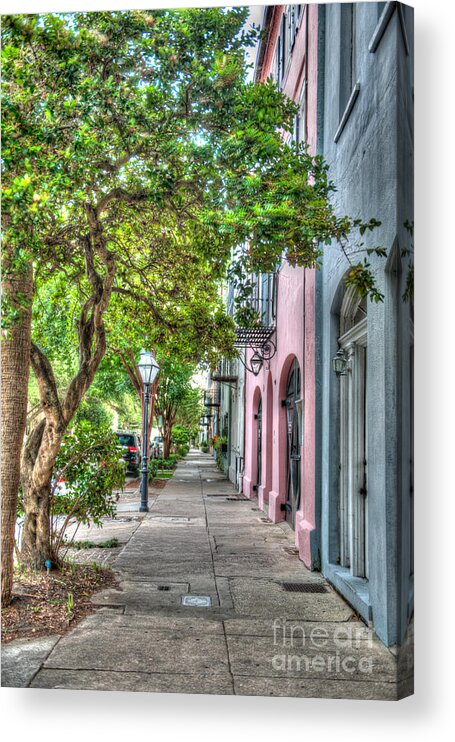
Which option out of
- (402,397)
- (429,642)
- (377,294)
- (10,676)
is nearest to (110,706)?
(10,676)

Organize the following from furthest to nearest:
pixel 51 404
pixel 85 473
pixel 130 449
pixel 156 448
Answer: pixel 156 448, pixel 130 449, pixel 85 473, pixel 51 404

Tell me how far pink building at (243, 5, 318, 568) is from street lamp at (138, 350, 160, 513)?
1.19m

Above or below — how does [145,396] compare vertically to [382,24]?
below

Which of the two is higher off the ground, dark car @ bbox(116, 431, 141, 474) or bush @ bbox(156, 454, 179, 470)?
dark car @ bbox(116, 431, 141, 474)

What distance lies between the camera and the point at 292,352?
277 inches

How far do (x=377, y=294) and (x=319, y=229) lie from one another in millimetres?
691

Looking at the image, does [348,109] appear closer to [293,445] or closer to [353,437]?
[353,437]

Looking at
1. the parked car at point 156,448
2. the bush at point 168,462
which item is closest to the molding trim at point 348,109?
the parked car at point 156,448

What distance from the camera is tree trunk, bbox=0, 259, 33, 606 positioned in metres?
4.81

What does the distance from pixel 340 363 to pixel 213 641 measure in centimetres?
232

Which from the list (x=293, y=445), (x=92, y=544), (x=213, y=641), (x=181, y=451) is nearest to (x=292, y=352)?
(x=293, y=445)

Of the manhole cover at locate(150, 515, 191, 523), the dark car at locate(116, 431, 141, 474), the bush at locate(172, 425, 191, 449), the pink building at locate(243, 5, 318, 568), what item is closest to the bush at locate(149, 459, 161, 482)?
the dark car at locate(116, 431, 141, 474)

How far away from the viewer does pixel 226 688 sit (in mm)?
3955

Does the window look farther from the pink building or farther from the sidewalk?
Answer: the sidewalk
